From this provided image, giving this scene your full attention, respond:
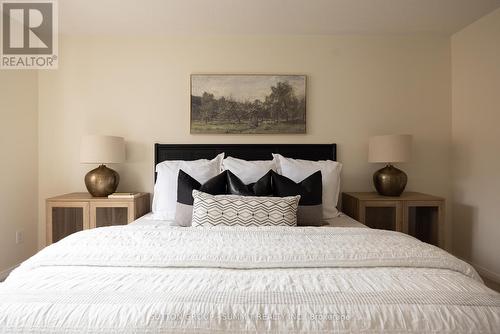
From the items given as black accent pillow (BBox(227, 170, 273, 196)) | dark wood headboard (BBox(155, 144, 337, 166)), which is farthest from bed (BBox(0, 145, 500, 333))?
dark wood headboard (BBox(155, 144, 337, 166))

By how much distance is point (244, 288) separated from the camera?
1083 mm

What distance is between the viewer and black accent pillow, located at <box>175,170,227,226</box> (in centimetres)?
219

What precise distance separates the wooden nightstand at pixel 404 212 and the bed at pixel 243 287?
3.73ft

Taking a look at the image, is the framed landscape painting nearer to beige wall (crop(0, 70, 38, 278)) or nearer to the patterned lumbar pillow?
the patterned lumbar pillow

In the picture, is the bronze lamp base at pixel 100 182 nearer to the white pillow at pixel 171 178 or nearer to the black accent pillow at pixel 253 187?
the white pillow at pixel 171 178

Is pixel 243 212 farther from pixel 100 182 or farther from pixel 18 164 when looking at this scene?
pixel 18 164

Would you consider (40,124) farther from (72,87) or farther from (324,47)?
(324,47)

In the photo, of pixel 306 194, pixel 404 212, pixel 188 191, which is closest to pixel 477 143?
pixel 404 212

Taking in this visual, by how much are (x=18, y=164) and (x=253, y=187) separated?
2410mm

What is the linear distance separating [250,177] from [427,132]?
6.82ft

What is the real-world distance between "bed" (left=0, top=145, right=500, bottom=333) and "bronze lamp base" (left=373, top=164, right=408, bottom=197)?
4.35 ft

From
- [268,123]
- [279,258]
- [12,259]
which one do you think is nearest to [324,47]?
[268,123]

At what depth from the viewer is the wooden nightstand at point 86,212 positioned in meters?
2.69

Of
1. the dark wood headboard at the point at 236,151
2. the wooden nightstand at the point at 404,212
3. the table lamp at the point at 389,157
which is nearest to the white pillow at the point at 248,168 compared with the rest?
the dark wood headboard at the point at 236,151
